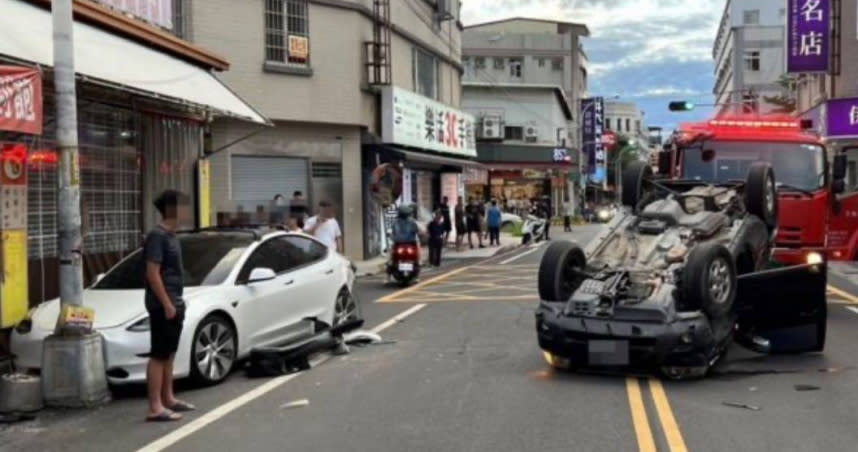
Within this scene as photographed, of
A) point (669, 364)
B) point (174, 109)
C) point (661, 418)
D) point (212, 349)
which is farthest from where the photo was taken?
point (174, 109)

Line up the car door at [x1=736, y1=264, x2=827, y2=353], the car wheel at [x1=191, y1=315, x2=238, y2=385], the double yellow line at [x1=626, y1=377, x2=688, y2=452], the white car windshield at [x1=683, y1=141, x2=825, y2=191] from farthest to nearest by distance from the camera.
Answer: the white car windshield at [x1=683, y1=141, x2=825, y2=191] → the car door at [x1=736, y1=264, x2=827, y2=353] → the car wheel at [x1=191, y1=315, x2=238, y2=385] → the double yellow line at [x1=626, y1=377, x2=688, y2=452]

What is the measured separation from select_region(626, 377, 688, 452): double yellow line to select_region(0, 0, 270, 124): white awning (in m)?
6.24

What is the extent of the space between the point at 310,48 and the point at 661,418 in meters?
16.7

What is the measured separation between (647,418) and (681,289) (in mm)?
1527

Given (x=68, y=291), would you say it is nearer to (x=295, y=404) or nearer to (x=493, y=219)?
(x=295, y=404)

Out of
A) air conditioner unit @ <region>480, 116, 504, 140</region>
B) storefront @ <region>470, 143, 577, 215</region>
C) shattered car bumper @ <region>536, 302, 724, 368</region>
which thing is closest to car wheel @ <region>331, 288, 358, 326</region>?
shattered car bumper @ <region>536, 302, 724, 368</region>

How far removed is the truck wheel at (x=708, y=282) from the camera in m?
7.54

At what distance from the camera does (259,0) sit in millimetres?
20391

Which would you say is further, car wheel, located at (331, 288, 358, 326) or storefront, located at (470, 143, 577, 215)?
storefront, located at (470, 143, 577, 215)

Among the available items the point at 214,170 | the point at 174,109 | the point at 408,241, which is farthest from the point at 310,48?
the point at 174,109

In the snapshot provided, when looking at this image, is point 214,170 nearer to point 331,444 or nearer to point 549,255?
point 549,255

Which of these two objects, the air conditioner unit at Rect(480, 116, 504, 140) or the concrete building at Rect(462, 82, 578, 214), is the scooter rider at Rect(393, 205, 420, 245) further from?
the air conditioner unit at Rect(480, 116, 504, 140)

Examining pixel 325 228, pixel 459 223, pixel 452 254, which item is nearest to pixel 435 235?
pixel 452 254

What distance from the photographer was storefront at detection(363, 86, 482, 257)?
23.7m
